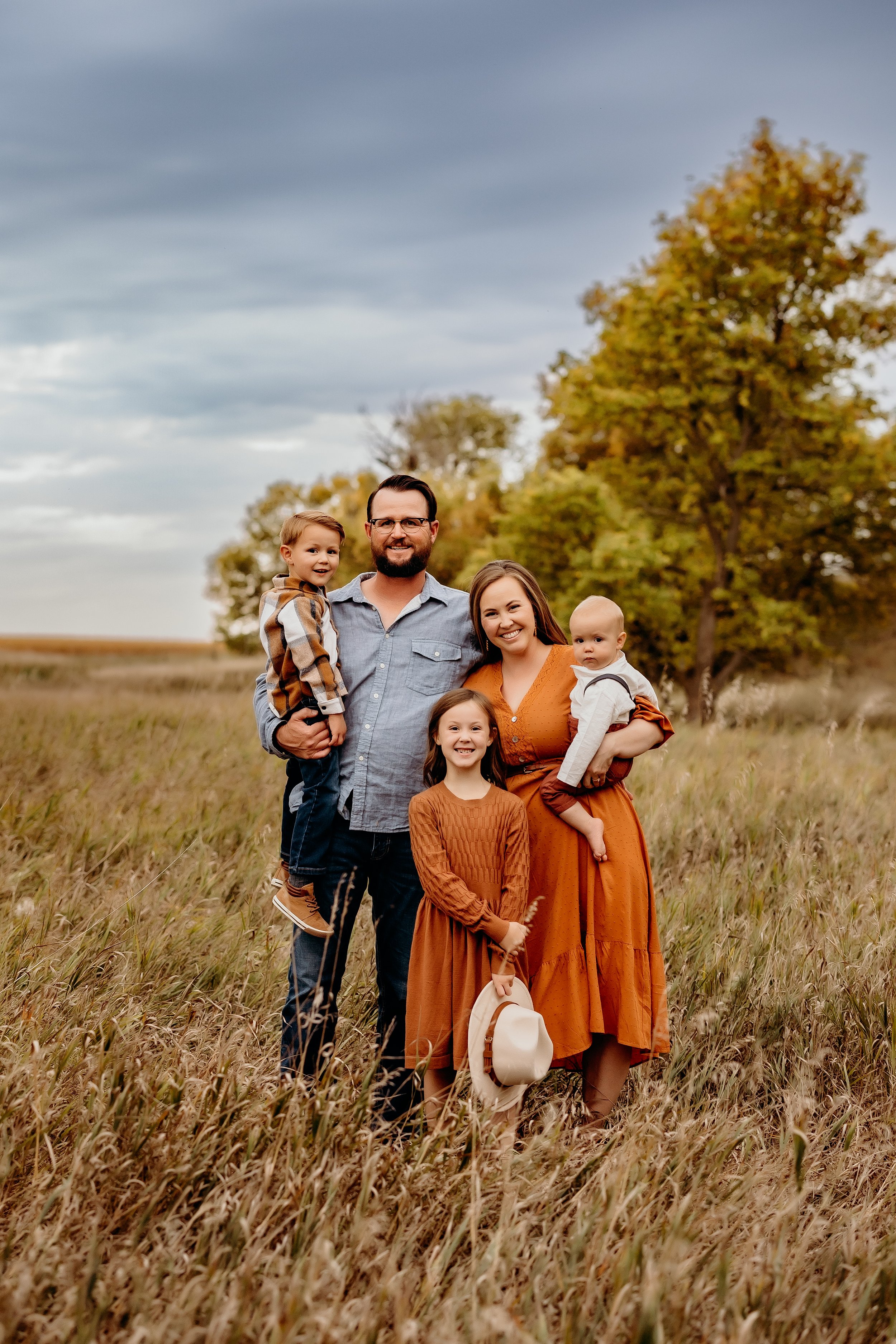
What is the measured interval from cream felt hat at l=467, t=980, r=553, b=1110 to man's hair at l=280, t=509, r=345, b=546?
5.37ft

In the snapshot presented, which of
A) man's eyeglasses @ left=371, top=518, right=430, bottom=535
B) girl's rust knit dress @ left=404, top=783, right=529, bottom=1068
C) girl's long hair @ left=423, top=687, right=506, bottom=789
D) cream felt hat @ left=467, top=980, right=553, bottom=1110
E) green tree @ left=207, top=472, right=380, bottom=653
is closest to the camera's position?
cream felt hat @ left=467, top=980, right=553, bottom=1110

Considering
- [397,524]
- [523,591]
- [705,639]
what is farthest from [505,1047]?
[705,639]

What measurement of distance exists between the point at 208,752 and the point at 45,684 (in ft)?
41.1

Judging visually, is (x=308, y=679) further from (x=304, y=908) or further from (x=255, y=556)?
(x=255, y=556)

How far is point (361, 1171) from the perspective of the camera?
7.75ft

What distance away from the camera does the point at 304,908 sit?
3.16 meters

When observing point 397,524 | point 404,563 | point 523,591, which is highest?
point 397,524

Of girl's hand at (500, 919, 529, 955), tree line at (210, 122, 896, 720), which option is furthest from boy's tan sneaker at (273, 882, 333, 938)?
tree line at (210, 122, 896, 720)

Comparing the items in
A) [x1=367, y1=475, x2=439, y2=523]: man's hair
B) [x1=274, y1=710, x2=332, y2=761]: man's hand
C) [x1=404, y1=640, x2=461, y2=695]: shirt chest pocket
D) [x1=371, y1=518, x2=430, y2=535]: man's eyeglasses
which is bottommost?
[x1=274, y1=710, x2=332, y2=761]: man's hand

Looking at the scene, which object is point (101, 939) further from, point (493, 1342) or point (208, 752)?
point (208, 752)

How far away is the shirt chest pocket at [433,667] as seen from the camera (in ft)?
10.5

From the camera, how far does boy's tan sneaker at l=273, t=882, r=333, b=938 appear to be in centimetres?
312

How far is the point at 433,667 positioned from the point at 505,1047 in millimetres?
1255

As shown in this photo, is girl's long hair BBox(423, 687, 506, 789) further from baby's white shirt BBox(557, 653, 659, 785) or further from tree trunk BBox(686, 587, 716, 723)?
tree trunk BBox(686, 587, 716, 723)
